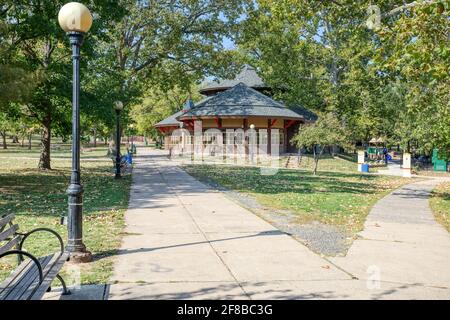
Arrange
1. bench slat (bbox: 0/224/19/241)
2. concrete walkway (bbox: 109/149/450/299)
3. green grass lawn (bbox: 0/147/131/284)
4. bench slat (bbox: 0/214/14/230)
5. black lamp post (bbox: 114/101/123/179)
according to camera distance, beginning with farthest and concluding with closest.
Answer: black lamp post (bbox: 114/101/123/179) → green grass lawn (bbox: 0/147/131/284) → bench slat (bbox: 0/214/14/230) → concrete walkway (bbox: 109/149/450/299) → bench slat (bbox: 0/224/19/241)

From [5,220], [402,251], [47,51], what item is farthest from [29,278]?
[47,51]

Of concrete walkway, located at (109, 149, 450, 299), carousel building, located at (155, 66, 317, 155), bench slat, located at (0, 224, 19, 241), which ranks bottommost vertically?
concrete walkway, located at (109, 149, 450, 299)

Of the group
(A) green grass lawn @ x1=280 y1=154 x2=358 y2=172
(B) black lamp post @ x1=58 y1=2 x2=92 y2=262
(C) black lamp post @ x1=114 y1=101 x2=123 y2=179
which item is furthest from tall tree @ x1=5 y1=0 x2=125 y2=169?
(A) green grass lawn @ x1=280 y1=154 x2=358 y2=172

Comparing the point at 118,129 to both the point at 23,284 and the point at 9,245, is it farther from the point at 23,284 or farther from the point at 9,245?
the point at 23,284

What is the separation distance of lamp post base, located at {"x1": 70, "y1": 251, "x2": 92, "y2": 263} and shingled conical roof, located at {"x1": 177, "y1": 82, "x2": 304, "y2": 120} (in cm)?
3217

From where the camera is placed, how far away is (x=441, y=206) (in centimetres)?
1500

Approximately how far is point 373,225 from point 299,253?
12.4 feet

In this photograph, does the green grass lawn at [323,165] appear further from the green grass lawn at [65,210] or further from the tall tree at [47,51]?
the green grass lawn at [65,210]

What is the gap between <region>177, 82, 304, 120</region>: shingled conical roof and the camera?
38.9m

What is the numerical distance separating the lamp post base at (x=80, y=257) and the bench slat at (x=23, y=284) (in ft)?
4.67

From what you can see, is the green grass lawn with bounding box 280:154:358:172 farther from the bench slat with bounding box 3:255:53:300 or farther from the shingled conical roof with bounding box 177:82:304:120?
the bench slat with bounding box 3:255:53:300

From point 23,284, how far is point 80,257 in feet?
6.83

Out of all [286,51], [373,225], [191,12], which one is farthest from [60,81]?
[286,51]

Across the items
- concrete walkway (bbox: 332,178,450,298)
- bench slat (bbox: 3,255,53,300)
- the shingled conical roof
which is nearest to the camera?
bench slat (bbox: 3,255,53,300)
